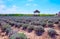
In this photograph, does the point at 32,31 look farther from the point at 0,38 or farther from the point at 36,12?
the point at 36,12

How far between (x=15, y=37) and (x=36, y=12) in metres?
84.9

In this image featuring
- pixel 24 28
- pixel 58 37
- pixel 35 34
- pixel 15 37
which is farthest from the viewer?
pixel 24 28

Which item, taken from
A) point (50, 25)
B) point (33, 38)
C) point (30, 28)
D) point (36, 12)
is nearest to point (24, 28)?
point (30, 28)

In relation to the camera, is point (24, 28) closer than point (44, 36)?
No

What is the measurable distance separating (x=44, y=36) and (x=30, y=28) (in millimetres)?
3812

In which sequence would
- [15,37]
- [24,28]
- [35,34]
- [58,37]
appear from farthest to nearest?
[24,28] → [35,34] → [58,37] → [15,37]

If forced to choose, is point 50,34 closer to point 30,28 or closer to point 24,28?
point 30,28

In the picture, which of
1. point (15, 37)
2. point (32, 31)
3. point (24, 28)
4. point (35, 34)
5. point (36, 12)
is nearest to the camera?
point (15, 37)

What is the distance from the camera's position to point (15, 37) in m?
13.6

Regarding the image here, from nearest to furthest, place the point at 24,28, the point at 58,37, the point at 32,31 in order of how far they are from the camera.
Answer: the point at 58,37, the point at 32,31, the point at 24,28

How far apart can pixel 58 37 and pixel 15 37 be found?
5.71 metres

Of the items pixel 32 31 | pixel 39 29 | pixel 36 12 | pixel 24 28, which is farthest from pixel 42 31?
pixel 36 12

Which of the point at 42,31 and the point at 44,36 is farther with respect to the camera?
the point at 42,31

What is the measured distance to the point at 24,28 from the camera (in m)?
22.3
